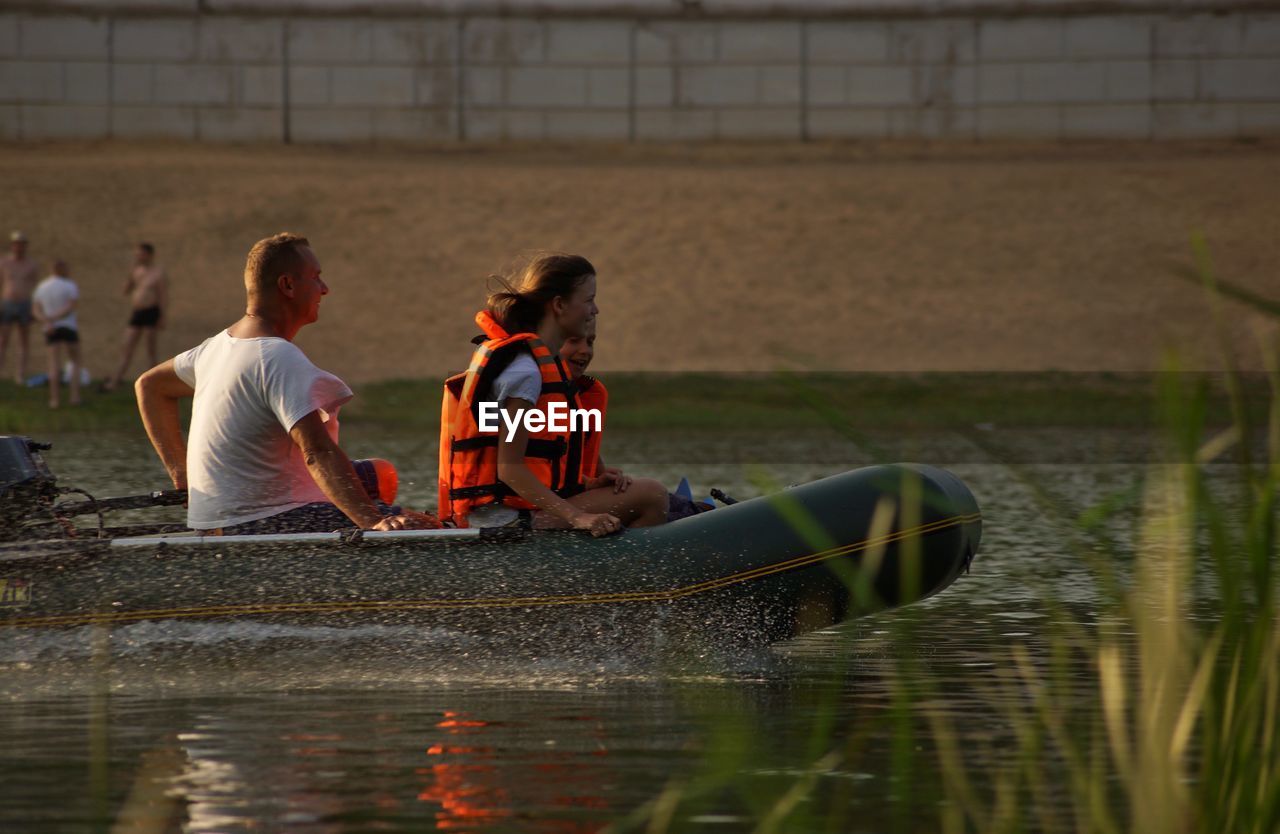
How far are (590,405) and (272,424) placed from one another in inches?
40.6

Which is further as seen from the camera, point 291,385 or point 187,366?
point 187,366

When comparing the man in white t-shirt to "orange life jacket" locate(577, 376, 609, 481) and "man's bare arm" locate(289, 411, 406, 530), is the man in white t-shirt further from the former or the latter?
"orange life jacket" locate(577, 376, 609, 481)

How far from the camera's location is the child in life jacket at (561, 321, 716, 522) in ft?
21.8

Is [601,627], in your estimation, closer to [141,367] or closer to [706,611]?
[706,611]

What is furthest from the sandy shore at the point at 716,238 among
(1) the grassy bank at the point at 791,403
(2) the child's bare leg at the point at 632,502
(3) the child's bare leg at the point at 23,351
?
(2) the child's bare leg at the point at 632,502

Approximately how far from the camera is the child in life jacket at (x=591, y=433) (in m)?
6.64

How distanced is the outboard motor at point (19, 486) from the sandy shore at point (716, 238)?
16465 millimetres

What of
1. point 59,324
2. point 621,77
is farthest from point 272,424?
point 621,77

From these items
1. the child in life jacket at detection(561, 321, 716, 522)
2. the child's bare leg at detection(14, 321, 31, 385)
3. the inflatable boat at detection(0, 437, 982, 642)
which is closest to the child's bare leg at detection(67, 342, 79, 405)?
the child's bare leg at detection(14, 321, 31, 385)

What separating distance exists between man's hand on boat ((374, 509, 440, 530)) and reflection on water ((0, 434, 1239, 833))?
33 centimetres

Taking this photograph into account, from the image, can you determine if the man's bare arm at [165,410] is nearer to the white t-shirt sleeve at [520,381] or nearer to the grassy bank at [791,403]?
the white t-shirt sleeve at [520,381]

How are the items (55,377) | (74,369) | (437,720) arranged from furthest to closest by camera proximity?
(74,369) < (55,377) < (437,720)

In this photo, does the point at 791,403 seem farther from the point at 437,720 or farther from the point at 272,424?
the point at 437,720

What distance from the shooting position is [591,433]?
22.3 feet
